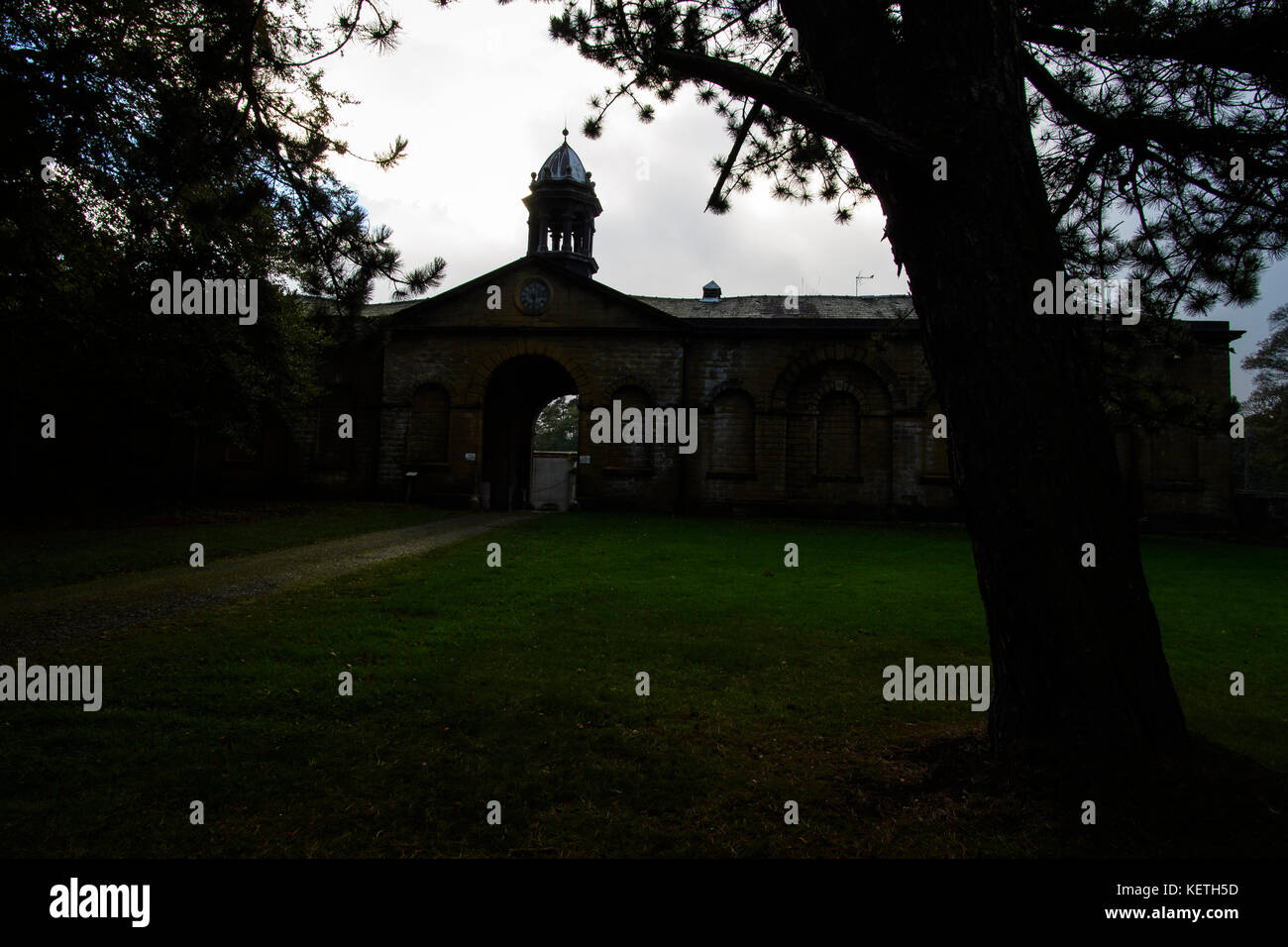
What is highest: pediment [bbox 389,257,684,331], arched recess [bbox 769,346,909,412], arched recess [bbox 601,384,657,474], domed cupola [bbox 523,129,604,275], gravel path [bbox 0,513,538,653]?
domed cupola [bbox 523,129,604,275]

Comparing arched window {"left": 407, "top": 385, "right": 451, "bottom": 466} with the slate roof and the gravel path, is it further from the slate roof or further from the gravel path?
the gravel path

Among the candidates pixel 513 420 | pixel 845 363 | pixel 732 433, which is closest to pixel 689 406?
pixel 732 433

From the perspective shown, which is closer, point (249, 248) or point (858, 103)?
point (858, 103)

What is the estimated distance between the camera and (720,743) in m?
4.09

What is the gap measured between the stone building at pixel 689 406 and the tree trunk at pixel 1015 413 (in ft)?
66.0

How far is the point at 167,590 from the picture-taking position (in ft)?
27.1

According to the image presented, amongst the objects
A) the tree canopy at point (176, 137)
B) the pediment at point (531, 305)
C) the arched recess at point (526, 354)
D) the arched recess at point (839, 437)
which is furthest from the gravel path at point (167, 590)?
the arched recess at point (839, 437)

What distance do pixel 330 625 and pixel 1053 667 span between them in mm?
6241

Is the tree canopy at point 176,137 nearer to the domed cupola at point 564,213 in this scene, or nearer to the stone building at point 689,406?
the stone building at point 689,406

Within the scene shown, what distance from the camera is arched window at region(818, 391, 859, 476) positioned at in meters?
23.7

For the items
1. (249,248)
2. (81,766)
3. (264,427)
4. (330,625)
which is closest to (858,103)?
(81,766)

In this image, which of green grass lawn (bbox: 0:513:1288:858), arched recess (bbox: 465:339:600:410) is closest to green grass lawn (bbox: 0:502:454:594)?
green grass lawn (bbox: 0:513:1288:858)

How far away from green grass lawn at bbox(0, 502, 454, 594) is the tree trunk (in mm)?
10891
